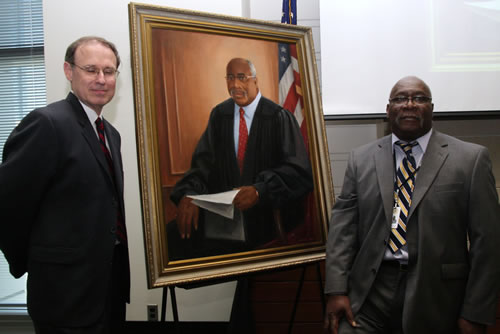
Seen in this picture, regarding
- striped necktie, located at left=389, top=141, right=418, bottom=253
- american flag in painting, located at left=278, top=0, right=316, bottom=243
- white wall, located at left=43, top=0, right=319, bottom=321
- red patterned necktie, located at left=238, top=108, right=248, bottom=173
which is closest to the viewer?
striped necktie, located at left=389, top=141, right=418, bottom=253

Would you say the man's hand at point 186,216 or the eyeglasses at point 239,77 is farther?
the eyeglasses at point 239,77

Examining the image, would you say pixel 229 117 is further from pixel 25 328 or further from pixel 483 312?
pixel 25 328

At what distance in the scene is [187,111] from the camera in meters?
1.65

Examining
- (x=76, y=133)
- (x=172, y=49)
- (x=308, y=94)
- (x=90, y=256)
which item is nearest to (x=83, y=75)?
(x=76, y=133)

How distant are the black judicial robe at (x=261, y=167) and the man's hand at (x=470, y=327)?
29.3 inches

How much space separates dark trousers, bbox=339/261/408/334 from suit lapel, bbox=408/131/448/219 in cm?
23

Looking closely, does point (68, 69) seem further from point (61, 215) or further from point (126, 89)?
point (126, 89)

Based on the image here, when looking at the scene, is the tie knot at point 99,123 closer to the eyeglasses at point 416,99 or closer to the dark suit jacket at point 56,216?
the dark suit jacket at point 56,216

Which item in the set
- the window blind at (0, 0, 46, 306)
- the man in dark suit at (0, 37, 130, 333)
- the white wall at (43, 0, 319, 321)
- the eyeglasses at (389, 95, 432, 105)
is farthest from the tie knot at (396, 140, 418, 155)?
the window blind at (0, 0, 46, 306)

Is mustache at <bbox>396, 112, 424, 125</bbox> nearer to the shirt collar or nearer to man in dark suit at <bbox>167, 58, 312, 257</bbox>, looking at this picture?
man in dark suit at <bbox>167, 58, 312, 257</bbox>

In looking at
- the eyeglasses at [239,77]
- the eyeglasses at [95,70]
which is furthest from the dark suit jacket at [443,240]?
the eyeglasses at [95,70]

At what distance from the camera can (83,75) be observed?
159 centimetres

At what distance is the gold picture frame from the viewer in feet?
5.04

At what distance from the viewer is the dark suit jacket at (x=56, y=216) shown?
4.64 ft
